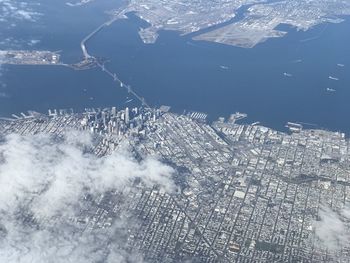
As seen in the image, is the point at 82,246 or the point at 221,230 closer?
the point at 82,246

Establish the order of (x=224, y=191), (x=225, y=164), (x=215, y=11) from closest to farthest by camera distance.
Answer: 1. (x=224, y=191)
2. (x=225, y=164)
3. (x=215, y=11)

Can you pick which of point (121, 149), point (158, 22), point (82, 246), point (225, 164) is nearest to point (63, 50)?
point (158, 22)

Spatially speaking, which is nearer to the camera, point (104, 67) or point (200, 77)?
point (200, 77)

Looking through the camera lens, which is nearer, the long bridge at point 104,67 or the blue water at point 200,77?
the blue water at point 200,77

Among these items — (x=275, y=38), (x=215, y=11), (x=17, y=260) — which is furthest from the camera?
(x=215, y=11)

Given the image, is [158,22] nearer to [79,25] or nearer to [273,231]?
[79,25]

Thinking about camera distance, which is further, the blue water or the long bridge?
the long bridge

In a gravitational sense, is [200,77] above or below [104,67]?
above
